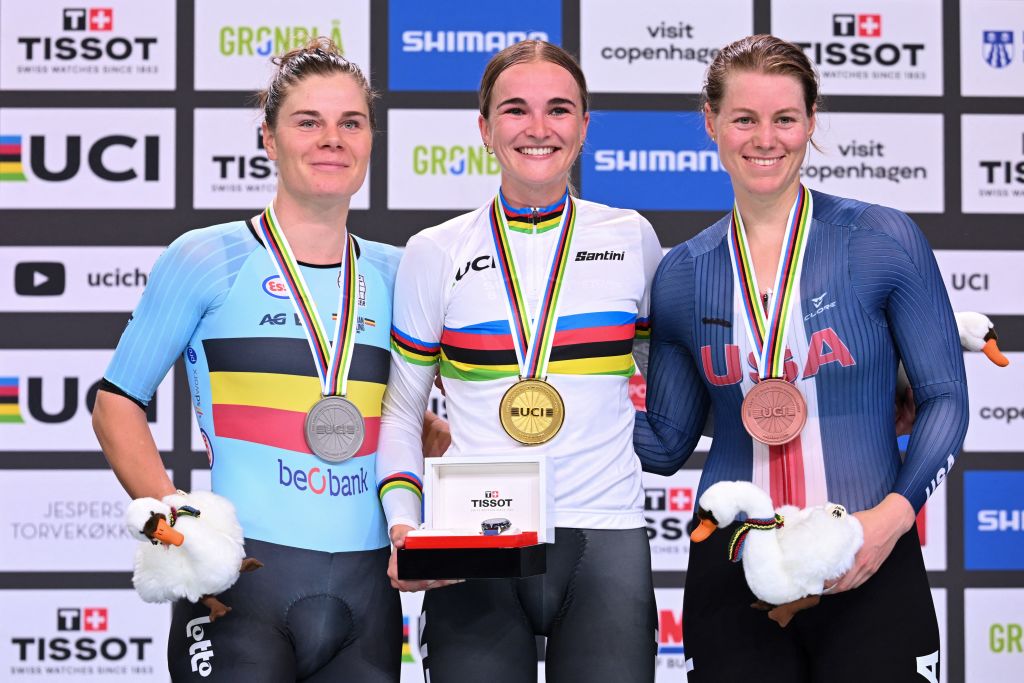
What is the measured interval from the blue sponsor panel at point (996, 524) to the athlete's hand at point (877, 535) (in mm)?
2582

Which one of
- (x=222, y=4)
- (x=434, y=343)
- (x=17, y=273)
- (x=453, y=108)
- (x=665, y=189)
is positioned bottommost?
(x=434, y=343)

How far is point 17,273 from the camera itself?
4383 millimetres

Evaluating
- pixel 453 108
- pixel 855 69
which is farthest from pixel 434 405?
pixel 855 69

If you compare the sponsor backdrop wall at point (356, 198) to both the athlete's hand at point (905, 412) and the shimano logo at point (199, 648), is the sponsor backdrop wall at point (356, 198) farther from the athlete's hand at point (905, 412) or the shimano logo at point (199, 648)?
the shimano logo at point (199, 648)

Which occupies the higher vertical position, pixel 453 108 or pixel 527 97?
pixel 453 108

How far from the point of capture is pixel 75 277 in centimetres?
438

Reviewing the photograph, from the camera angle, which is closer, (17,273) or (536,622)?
(536,622)

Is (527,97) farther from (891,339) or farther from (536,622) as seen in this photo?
(536,622)

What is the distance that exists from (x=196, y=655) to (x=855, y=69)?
3396 millimetres

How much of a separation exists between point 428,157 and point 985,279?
2.18 meters

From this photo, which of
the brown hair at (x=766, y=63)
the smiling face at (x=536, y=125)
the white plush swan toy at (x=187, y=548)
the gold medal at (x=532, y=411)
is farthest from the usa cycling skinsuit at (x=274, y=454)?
the brown hair at (x=766, y=63)

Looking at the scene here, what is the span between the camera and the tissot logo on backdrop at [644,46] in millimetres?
4434

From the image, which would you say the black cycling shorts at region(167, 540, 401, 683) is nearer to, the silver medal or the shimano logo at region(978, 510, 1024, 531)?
the silver medal

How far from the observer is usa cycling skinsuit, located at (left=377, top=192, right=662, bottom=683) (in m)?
2.23
